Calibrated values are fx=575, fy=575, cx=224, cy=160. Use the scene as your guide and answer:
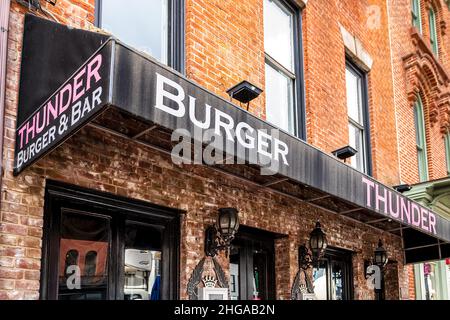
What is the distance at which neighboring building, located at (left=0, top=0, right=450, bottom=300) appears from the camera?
3.98 m

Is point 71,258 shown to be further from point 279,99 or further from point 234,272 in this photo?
point 279,99

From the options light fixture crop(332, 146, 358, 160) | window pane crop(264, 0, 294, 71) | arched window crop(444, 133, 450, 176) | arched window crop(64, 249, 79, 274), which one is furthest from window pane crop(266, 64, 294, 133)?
arched window crop(444, 133, 450, 176)

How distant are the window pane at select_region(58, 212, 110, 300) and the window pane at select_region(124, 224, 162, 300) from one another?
0.29 meters

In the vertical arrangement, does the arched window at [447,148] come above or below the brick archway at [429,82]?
below

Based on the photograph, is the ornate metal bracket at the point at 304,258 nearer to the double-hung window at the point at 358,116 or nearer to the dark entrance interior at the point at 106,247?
the dark entrance interior at the point at 106,247

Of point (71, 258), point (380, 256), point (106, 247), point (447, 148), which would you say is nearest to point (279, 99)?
point (380, 256)

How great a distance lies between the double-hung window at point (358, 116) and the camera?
10.1m

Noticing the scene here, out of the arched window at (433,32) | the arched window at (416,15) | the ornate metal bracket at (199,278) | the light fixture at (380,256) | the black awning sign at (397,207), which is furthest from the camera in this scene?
the arched window at (433,32)

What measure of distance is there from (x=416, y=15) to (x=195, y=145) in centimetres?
1075

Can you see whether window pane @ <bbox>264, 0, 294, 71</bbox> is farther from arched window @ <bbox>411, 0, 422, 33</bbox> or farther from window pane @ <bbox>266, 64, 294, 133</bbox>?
arched window @ <bbox>411, 0, 422, 33</bbox>

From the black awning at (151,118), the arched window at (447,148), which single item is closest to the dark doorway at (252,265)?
the black awning at (151,118)

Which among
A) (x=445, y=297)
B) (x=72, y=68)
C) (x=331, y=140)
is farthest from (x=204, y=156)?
(x=445, y=297)

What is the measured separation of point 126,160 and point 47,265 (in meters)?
1.15

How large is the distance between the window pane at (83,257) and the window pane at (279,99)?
3.33 meters
